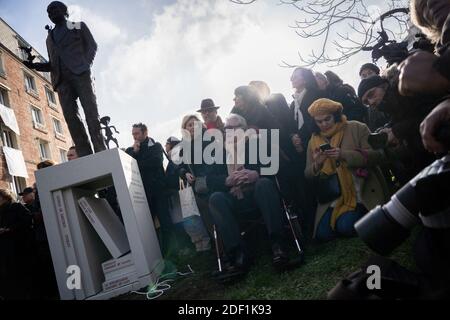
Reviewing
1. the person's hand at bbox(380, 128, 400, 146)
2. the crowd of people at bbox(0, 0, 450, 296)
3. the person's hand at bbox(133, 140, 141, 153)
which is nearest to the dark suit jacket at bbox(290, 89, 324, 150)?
the crowd of people at bbox(0, 0, 450, 296)

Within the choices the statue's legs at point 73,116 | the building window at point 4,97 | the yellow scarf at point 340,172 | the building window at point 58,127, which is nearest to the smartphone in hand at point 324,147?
the yellow scarf at point 340,172

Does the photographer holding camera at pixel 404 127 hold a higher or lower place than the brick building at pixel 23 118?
lower

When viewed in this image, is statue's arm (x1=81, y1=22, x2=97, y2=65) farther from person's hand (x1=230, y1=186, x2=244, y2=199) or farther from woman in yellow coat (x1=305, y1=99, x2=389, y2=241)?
woman in yellow coat (x1=305, y1=99, x2=389, y2=241)

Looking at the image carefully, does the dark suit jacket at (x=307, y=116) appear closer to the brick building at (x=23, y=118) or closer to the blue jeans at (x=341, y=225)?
the blue jeans at (x=341, y=225)

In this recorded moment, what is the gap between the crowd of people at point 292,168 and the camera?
2.46 meters

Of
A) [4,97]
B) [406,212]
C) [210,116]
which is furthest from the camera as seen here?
[4,97]

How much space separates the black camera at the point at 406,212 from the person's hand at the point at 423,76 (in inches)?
12.4

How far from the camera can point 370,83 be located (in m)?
3.01

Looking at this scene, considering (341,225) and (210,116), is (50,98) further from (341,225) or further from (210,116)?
(341,225)

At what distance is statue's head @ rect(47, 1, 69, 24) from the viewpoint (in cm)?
419

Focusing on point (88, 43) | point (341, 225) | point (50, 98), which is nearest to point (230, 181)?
point (341, 225)

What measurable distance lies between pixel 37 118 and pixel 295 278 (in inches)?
903

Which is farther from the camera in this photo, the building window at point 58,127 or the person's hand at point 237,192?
the building window at point 58,127
